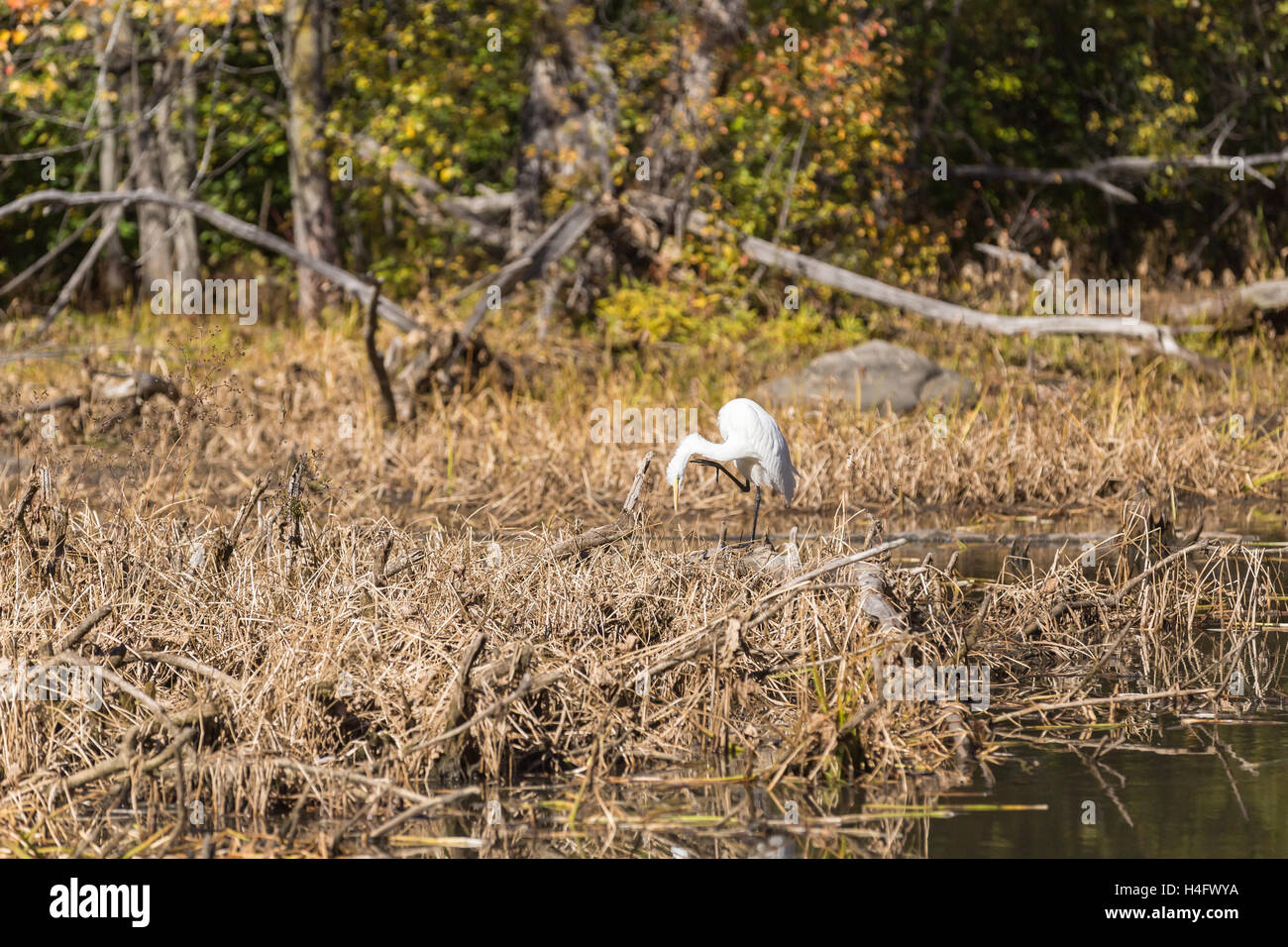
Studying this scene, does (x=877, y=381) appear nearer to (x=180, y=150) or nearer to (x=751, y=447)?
(x=751, y=447)

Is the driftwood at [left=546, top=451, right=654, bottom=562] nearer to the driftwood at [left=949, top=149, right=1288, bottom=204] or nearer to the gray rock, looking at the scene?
the gray rock

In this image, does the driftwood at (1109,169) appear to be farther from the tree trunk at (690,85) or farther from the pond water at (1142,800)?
the pond water at (1142,800)

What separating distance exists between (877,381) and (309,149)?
A: 6831 mm

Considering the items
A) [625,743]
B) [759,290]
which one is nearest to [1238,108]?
[759,290]

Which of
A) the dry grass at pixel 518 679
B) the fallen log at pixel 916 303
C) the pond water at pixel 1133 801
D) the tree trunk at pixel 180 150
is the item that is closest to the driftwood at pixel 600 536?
the dry grass at pixel 518 679

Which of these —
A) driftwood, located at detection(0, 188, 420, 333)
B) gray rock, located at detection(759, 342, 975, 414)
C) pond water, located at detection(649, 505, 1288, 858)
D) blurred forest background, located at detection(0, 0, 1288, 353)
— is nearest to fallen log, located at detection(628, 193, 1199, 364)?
blurred forest background, located at detection(0, 0, 1288, 353)

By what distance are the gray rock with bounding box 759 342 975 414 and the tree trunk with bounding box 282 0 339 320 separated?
5.67 metres

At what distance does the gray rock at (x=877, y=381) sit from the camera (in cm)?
1314

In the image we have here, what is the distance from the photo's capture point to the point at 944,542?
32.3ft

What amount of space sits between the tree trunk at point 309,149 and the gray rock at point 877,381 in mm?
5670

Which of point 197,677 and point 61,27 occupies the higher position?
point 61,27

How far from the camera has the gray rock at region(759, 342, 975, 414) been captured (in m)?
13.1
